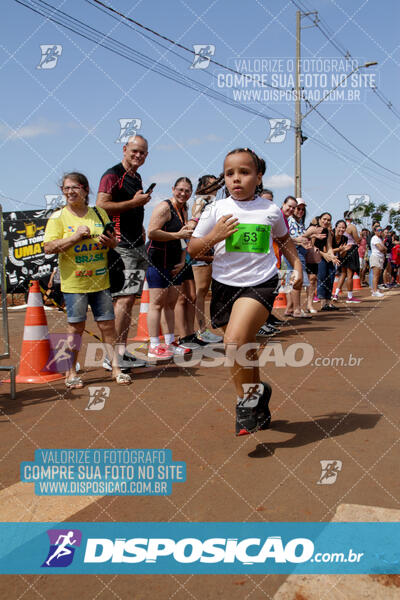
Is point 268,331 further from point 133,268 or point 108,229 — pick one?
point 108,229

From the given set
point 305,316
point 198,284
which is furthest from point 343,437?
point 305,316

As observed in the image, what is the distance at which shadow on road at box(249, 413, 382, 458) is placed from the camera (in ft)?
11.1

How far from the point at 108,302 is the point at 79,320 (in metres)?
0.30

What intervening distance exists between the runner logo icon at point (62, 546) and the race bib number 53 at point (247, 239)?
1.91 m

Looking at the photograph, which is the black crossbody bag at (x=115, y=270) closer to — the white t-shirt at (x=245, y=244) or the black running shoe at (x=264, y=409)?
the white t-shirt at (x=245, y=244)

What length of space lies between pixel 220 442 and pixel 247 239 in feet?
4.09

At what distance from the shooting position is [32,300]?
18.4 ft

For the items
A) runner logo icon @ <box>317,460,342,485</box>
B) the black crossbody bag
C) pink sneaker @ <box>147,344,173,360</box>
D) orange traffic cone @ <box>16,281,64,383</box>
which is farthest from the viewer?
pink sneaker @ <box>147,344,173,360</box>

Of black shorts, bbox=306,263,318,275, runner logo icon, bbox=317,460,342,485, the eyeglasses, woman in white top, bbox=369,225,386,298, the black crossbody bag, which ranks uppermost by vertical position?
woman in white top, bbox=369,225,386,298

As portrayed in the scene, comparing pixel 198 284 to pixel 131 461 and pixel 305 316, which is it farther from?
pixel 131 461

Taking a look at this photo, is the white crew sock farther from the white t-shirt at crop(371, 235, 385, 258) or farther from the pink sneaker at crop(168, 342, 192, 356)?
the white t-shirt at crop(371, 235, 385, 258)

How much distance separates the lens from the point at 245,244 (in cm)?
361

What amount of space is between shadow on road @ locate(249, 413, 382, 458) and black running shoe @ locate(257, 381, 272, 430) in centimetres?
9

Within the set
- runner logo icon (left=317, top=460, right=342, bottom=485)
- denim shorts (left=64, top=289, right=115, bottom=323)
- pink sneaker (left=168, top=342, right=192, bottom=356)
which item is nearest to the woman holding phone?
denim shorts (left=64, top=289, right=115, bottom=323)
